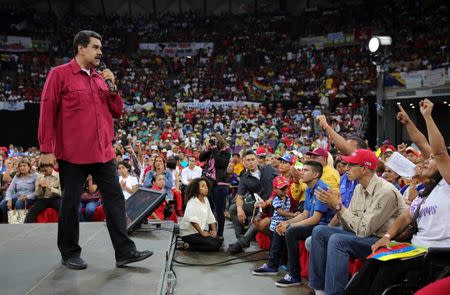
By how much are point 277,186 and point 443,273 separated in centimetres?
295

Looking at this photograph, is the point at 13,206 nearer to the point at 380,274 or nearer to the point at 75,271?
the point at 75,271

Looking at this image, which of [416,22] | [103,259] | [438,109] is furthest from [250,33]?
[103,259]

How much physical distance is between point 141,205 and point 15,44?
1008 inches

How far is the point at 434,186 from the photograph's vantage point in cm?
316

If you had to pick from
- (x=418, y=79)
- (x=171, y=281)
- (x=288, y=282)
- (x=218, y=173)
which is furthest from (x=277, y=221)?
(x=418, y=79)

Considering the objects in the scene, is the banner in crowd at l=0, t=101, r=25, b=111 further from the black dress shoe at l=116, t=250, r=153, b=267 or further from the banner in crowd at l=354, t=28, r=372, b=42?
the black dress shoe at l=116, t=250, r=153, b=267

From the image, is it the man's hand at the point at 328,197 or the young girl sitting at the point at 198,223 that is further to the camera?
the young girl sitting at the point at 198,223

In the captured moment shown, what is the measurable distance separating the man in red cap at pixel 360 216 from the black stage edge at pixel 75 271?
1296mm

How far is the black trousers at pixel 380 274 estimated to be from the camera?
300 centimetres

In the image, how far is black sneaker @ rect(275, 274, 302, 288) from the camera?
455 centimetres

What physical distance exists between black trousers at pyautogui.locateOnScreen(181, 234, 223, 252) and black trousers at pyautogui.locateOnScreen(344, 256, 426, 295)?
10.3ft

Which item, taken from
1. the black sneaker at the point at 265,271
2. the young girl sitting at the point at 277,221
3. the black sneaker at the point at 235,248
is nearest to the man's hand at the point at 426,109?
the young girl sitting at the point at 277,221

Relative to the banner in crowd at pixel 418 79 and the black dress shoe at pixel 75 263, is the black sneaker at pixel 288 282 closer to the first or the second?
the black dress shoe at pixel 75 263

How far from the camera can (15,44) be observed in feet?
89.7
